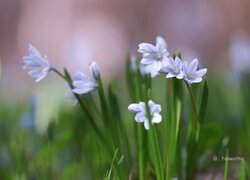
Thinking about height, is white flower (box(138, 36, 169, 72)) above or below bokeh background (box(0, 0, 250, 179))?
above

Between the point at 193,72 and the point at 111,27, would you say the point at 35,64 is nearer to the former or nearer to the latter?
the point at 193,72

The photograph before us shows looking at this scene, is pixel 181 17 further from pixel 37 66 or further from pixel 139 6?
pixel 37 66

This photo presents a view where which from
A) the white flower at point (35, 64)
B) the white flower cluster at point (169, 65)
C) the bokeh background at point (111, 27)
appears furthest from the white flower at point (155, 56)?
the bokeh background at point (111, 27)

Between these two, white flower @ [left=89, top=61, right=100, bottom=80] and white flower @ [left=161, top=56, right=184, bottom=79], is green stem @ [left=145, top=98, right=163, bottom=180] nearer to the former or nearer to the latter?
white flower @ [left=161, top=56, right=184, bottom=79]

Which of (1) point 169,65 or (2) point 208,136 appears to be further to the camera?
(2) point 208,136

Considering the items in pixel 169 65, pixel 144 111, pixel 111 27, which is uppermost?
pixel 169 65

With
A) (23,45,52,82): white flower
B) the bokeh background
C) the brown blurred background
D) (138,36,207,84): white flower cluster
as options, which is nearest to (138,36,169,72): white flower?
(138,36,207,84): white flower cluster

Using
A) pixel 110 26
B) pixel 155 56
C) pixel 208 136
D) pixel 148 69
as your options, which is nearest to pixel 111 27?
pixel 110 26
